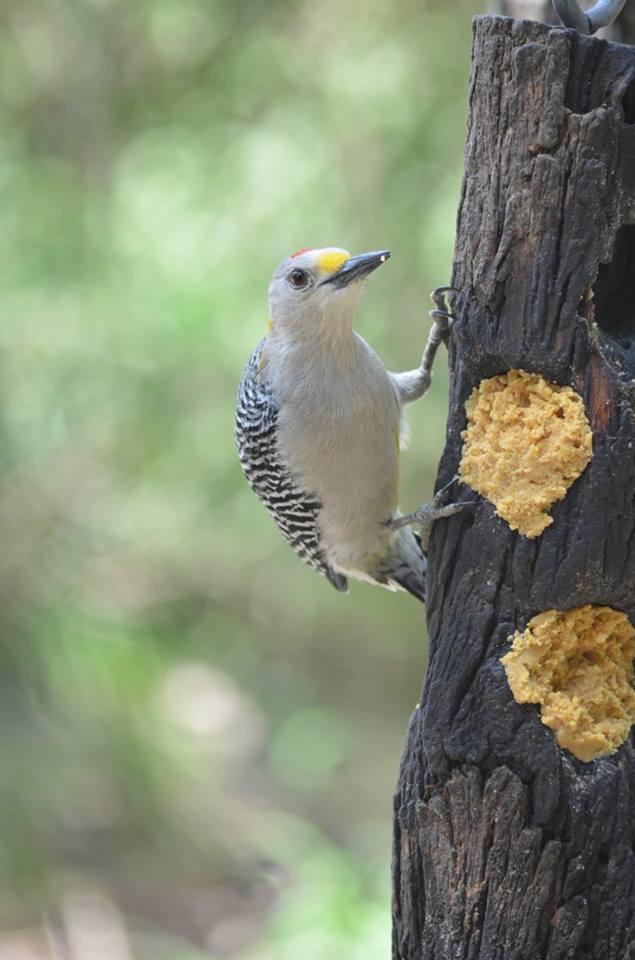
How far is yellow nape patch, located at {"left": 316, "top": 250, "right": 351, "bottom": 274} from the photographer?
3.43 m

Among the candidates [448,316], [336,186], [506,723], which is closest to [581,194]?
[448,316]

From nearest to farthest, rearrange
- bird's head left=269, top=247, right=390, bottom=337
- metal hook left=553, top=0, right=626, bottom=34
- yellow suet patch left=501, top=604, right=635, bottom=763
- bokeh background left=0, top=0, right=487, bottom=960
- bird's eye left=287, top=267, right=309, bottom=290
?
1. metal hook left=553, top=0, right=626, bottom=34
2. yellow suet patch left=501, top=604, right=635, bottom=763
3. bird's head left=269, top=247, right=390, bottom=337
4. bird's eye left=287, top=267, right=309, bottom=290
5. bokeh background left=0, top=0, right=487, bottom=960

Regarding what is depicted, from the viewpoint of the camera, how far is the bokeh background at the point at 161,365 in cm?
633

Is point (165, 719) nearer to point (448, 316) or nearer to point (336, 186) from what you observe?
point (336, 186)

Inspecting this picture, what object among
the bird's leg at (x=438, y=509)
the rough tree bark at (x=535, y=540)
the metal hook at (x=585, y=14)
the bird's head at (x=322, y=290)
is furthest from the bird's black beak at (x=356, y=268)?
the metal hook at (x=585, y=14)

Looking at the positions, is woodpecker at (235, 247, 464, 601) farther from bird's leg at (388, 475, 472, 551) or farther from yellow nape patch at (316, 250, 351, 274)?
bird's leg at (388, 475, 472, 551)

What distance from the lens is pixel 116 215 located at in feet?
21.6

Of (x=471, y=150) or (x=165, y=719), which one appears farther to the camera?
(x=165, y=719)

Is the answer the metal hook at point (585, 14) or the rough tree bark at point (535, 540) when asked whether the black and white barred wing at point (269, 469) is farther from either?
the metal hook at point (585, 14)

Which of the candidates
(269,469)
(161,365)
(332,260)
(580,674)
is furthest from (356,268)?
(161,365)

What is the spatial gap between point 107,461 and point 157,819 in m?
2.25

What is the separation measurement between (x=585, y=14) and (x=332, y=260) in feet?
3.41

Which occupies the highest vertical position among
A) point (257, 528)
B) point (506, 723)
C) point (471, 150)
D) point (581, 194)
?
point (257, 528)

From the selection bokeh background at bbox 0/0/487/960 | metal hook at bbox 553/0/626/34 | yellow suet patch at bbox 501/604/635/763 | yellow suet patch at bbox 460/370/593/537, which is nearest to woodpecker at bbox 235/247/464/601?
yellow suet patch at bbox 460/370/593/537
